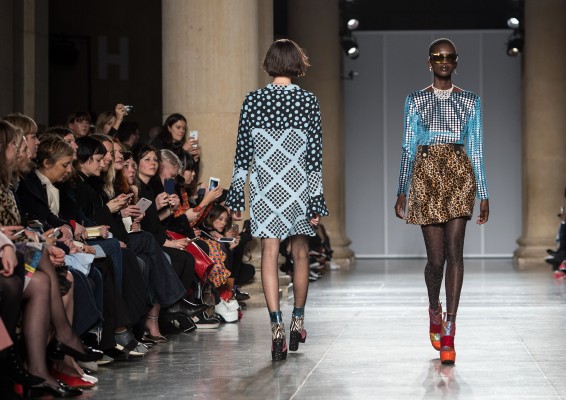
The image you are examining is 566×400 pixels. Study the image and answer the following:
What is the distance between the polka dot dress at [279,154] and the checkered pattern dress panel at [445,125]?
1.60 ft

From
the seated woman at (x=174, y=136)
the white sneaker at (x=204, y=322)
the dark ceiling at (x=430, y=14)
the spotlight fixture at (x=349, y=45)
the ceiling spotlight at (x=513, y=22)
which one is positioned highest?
the dark ceiling at (x=430, y=14)

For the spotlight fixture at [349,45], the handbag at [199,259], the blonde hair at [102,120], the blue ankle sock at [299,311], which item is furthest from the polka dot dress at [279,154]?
the spotlight fixture at [349,45]

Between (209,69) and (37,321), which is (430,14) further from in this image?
(37,321)

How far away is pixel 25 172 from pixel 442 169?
6.90 feet

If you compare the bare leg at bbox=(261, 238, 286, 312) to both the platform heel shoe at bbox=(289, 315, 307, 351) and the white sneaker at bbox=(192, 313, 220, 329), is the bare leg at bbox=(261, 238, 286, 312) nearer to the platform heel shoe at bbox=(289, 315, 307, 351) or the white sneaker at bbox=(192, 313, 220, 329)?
the platform heel shoe at bbox=(289, 315, 307, 351)

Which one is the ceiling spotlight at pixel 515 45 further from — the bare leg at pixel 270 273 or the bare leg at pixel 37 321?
the bare leg at pixel 37 321

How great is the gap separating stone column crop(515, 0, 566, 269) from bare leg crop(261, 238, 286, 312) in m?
12.8

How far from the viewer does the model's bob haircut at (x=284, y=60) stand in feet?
21.4

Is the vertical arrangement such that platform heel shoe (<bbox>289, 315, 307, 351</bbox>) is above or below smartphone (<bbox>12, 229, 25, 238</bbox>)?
below

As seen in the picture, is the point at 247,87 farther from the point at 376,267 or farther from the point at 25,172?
the point at 376,267

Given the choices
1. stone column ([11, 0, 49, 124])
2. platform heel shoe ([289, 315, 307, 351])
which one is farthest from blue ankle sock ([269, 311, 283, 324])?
stone column ([11, 0, 49, 124])

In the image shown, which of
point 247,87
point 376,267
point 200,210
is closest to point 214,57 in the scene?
point 247,87

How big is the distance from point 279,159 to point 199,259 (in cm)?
201

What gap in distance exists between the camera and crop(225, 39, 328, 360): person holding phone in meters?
6.50
